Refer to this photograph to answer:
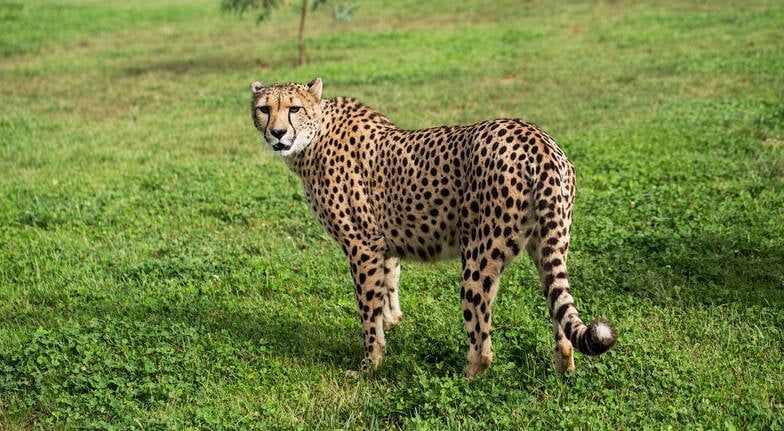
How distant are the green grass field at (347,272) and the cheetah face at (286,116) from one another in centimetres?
139

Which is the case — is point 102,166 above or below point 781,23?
below

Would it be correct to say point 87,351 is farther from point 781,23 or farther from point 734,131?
point 781,23

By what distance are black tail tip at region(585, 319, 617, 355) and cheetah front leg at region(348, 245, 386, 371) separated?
1.77 m

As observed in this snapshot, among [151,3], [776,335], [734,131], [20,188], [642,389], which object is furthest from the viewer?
[151,3]

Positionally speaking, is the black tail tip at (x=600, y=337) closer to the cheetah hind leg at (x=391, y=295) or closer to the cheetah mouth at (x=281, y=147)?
the cheetah hind leg at (x=391, y=295)

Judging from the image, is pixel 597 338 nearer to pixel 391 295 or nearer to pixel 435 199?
pixel 435 199

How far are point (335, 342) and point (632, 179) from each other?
432 centimetres

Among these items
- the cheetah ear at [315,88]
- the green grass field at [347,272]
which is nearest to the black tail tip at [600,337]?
the green grass field at [347,272]

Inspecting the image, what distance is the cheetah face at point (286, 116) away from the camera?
537 centimetres

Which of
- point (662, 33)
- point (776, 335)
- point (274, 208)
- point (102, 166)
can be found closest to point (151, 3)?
point (662, 33)

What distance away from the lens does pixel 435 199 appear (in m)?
5.09

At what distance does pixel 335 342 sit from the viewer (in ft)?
19.2

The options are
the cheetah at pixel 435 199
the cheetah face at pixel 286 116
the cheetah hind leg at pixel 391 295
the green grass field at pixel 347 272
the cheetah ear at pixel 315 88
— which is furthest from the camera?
the cheetah hind leg at pixel 391 295

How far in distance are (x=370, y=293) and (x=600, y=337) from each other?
6.10 feet
